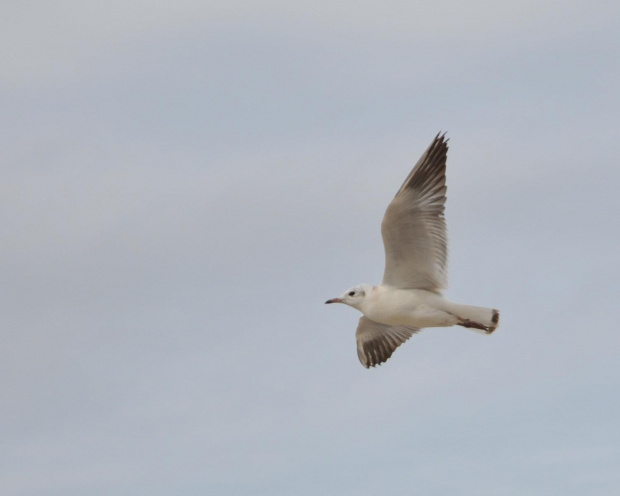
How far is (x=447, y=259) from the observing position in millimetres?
20172

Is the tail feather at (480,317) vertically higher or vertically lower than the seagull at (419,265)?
lower

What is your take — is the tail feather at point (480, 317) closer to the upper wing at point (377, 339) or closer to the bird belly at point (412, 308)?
the bird belly at point (412, 308)

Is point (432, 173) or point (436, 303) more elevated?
point (432, 173)

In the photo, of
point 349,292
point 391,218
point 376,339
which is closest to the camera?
point 391,218

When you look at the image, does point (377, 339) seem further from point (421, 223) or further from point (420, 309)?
point (421, 223)

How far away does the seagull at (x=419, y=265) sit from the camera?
19500 millimetres

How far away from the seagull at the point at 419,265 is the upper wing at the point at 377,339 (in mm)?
2024

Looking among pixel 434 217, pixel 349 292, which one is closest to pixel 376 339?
pixel 349 292

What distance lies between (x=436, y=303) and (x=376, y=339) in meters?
3.05

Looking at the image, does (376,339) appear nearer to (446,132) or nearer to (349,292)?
(349,292)

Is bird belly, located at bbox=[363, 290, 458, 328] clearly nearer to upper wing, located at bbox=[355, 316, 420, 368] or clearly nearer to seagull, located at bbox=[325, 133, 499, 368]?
seagull, located at bbox=[325, 133, 499, 368]

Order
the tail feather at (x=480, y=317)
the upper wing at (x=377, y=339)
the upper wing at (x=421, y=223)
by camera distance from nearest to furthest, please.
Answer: the upper wing at (x=421, y=223) → the tail feather at (x=480, y=317) → the upper wing at (x=377, y=339)

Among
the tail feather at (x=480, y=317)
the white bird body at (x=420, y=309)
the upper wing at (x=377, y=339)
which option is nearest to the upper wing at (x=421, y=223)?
the white bird body at (x=420, y=309)

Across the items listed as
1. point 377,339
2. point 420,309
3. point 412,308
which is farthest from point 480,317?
point 377,339
